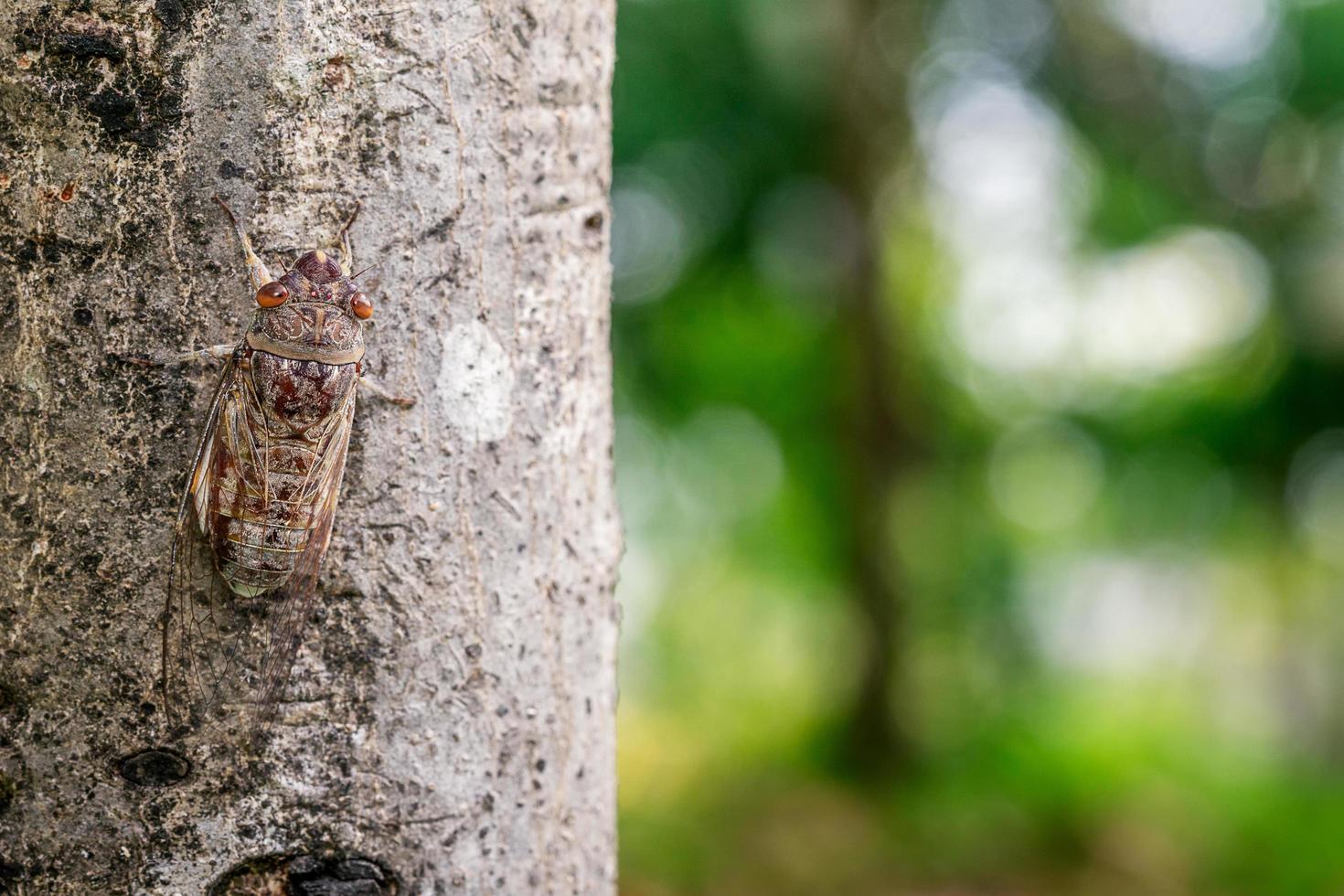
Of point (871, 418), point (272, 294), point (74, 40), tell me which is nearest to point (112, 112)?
point (74, 40)

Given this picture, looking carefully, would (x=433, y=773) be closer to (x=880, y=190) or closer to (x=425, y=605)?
(x=425, y=605)

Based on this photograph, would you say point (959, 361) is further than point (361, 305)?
Yes

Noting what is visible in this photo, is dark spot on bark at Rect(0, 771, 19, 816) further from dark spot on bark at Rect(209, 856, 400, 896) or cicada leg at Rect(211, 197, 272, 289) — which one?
cicada leg at Rect(211, 197, 272, 289)

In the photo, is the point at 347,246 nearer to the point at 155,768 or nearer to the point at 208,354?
the point at 208,354

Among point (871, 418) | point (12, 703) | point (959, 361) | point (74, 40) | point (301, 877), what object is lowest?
point (301, 877)

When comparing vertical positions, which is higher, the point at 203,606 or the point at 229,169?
the point at 229,169

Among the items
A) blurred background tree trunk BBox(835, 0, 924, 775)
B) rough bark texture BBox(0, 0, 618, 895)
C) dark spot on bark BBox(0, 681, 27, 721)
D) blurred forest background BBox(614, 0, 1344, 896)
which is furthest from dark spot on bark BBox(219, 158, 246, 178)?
blurred background tree trunk BBox(835, 0, 924, 775)

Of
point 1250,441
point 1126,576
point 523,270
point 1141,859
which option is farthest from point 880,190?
point 523,270
